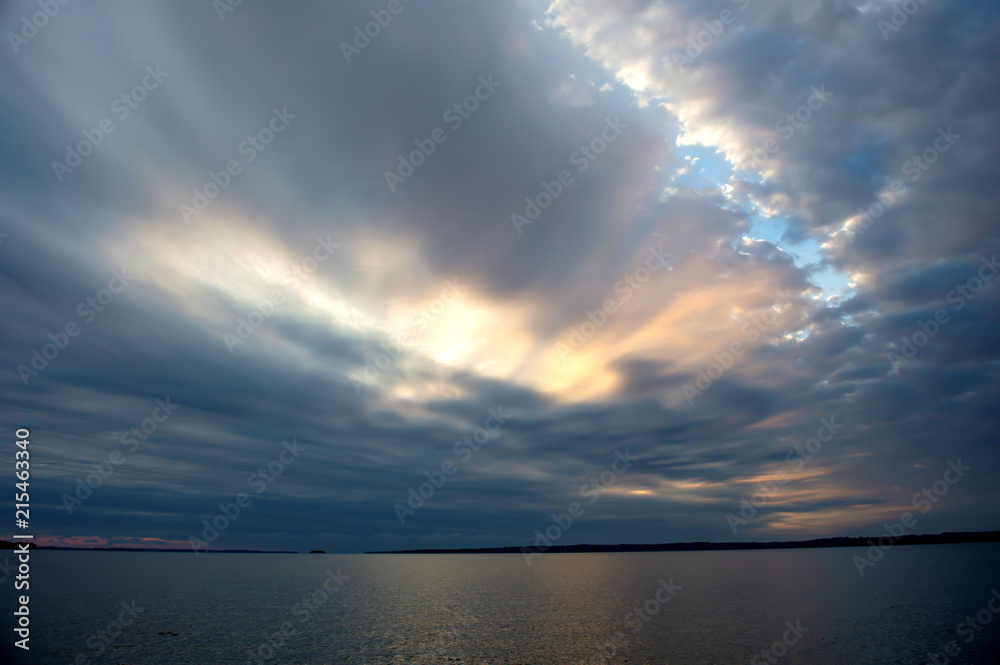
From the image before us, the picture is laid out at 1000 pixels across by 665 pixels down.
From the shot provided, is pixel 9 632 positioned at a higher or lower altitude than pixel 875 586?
higher

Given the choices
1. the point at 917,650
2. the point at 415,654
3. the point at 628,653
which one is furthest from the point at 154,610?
the point at 917,650

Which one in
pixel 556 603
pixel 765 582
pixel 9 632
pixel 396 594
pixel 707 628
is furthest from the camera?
pixel 765 582

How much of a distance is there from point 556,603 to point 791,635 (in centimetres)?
4753

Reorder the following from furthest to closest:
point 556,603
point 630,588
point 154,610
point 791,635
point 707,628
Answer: point 630,588 → point 556,603 → point 154,610 → point 707,628 → point 791,635

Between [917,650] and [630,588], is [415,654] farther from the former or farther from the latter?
[630,588]

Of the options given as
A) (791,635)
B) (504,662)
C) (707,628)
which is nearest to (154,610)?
(504,662)

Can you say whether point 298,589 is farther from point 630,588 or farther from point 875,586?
point 875,586

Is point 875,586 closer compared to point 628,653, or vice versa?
point 628,653

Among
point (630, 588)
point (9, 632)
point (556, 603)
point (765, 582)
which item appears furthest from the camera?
point (765, 582)

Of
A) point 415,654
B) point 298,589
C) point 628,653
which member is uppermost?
point 298,589

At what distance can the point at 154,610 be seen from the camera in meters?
85.2

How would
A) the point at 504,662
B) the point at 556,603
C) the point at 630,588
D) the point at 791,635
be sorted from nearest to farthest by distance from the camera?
the point at 504,662 → the point at 791,635 → the point at 556,603 → the point at 630,588

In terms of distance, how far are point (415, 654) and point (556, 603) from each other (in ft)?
175

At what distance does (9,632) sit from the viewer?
2383 inches
